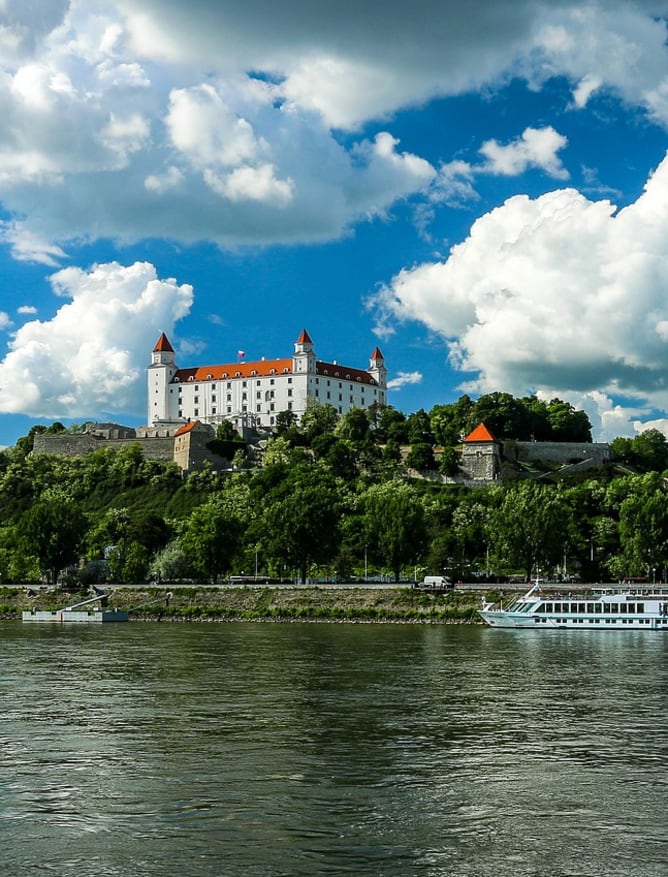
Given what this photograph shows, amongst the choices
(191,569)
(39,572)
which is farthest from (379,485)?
(39,572)

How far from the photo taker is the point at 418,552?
73562mm

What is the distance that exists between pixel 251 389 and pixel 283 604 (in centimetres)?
7421

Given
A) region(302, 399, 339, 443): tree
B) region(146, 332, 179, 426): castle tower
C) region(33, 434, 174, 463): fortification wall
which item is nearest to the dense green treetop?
region(302, 399, 339, 443): tree

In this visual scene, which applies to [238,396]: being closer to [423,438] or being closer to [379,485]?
[423,438]

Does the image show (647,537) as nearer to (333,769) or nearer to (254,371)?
(333,769)

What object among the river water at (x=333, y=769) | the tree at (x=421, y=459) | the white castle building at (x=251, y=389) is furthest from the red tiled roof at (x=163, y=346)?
the river water at (x=333, y=769)

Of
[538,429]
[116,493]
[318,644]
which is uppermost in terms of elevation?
[538,429]

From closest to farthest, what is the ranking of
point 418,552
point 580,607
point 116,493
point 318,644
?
1. point 318,644
2. point 580,607
3. point 418,552
4. point 116,493

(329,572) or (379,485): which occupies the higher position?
(379,485)

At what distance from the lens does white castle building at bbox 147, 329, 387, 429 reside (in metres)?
135

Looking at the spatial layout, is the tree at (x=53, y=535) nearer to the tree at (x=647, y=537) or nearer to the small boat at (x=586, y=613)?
the small boat at (x=586, y=613)

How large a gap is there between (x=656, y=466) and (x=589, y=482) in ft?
64.4

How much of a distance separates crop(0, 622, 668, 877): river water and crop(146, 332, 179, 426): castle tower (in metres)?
108

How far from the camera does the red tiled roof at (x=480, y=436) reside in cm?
10488
